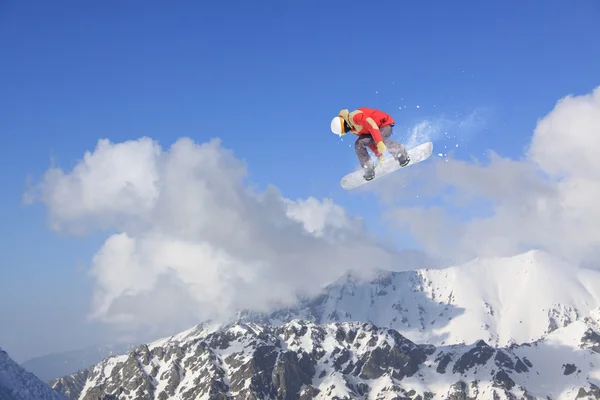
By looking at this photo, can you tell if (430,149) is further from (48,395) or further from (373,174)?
(48,395)

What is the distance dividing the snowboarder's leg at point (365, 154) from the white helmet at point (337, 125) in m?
1.67

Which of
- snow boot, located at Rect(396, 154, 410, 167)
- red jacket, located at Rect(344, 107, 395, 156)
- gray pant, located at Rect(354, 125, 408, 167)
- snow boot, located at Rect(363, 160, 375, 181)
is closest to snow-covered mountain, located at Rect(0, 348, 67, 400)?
snow boot, located at Rect(363, 160, 375, 181)

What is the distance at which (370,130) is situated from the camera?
1046 inches

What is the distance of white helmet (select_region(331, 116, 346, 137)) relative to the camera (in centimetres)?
2683

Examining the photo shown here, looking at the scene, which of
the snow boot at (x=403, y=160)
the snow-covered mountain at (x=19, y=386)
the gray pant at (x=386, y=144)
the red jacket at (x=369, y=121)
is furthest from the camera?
the snow-covered mountain at (x=19, y=386)

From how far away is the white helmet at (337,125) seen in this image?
26.8 metres

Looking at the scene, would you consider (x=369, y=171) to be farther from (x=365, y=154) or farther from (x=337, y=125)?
(x=337, y=125)

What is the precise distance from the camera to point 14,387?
66.9 metres

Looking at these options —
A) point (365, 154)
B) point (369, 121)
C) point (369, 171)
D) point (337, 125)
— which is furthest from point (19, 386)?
point (369, 121)

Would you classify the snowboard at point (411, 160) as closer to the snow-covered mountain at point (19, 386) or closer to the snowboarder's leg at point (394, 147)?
the snowboarder's leg at point (394, 147)

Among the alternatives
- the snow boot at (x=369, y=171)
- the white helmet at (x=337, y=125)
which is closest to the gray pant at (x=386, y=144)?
the snow boot at (x=369, y=171)

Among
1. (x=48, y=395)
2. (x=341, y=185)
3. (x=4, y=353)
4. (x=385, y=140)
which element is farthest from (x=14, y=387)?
(x=385, y=140)

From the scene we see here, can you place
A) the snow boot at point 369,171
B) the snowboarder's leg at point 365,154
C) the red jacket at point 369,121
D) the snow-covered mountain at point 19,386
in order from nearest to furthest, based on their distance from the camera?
the red jacket at point 369,121 → the snowboarder's leg at point 365,154 → the snow boot at point 369,171 → the snow-covered mountain at point 19,386

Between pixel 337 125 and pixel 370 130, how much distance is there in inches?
68.6
